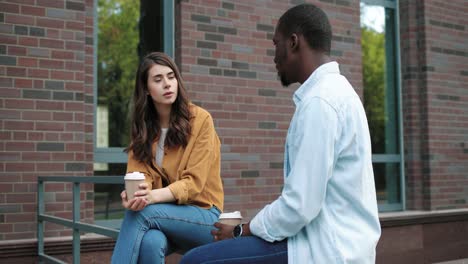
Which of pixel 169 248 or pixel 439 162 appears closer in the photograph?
pixel 169 248

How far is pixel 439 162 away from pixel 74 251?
15.2ft

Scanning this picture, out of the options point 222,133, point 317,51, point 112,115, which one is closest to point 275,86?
point 222,133

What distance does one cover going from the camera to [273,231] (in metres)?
1.86

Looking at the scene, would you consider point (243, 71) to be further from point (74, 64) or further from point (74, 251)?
point (74, 251)

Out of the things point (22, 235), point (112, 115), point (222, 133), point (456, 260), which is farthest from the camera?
point (456, 260)

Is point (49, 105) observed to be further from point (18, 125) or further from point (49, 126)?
point (18, 125)

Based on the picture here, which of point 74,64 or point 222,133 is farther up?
point 74,64

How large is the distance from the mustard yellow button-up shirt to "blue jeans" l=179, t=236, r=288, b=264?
89 cm

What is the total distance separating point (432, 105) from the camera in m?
6.89

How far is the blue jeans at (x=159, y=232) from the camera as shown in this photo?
2543 millimetres

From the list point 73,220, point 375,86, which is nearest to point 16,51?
point 73,220

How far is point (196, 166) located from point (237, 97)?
2.73 metres

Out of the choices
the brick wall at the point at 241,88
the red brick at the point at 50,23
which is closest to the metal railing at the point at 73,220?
the red brick at the point at 50,23

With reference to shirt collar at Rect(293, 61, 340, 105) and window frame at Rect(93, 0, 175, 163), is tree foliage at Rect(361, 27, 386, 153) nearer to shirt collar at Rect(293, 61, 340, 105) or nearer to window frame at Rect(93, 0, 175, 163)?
window frame at Rect(93, 0, 175, 163)
